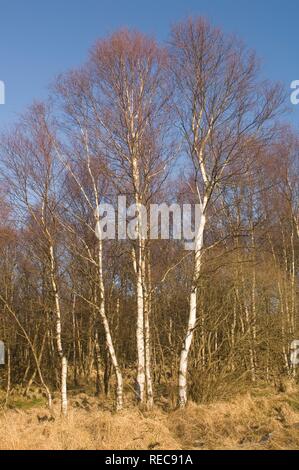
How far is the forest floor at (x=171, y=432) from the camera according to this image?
6340 mm

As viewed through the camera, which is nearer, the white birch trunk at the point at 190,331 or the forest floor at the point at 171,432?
the forest floor at the point at 171,432

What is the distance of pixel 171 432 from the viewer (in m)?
7.62

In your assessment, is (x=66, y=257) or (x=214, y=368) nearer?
(x=214, y=368)

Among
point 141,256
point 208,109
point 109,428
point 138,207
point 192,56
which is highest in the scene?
point 192,56

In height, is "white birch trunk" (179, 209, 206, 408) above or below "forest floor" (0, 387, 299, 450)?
above

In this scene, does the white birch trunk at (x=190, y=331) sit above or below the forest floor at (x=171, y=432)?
above

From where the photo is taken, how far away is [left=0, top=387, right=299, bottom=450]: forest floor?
634cm

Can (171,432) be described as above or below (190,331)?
below

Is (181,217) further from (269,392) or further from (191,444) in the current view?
(191,444)

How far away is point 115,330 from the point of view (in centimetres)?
1759

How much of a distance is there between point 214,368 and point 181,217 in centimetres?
548

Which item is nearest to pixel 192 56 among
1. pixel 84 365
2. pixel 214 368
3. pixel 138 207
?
pixel 138 207
